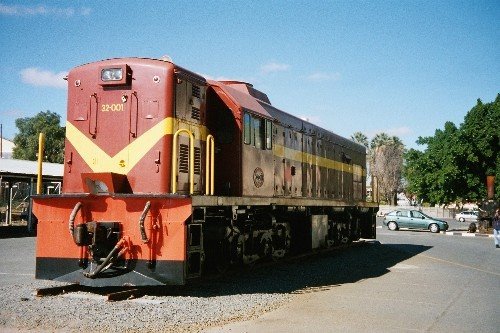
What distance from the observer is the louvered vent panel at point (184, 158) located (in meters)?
8.27

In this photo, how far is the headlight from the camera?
8.31 metres

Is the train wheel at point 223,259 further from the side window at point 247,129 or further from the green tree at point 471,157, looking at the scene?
the green tree at point 471,157

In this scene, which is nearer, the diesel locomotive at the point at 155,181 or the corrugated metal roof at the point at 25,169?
the diesel locomotive at the point at 155,181

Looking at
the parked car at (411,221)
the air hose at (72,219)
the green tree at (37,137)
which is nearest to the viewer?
the air hose at (72,219)

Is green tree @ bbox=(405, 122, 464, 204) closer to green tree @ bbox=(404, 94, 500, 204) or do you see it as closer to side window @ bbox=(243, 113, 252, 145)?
green tree @ bbox=(404, 94, 500, 204)

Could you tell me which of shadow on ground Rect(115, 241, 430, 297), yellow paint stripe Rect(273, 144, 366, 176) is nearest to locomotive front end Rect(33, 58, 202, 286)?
shadow on ground Rect(115, 241, 430, 297)

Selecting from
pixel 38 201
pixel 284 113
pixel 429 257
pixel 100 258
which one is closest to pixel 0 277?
pixel 38 201

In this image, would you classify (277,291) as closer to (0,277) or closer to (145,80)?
(145,80)

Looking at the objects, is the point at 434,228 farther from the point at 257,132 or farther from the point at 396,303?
the point at 396,303

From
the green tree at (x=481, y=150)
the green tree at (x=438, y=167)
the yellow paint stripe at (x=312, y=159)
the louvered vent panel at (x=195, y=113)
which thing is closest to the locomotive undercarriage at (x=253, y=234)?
Result: the yellow paint stripe at (x=312, y=159)

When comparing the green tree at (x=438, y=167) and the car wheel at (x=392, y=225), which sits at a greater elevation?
the green tree at (x=438, y=167)

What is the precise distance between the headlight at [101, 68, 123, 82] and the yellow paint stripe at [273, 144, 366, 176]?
4.18 meters

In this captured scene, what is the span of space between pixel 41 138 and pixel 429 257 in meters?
12.0

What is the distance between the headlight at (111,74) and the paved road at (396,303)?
463 centimetres
